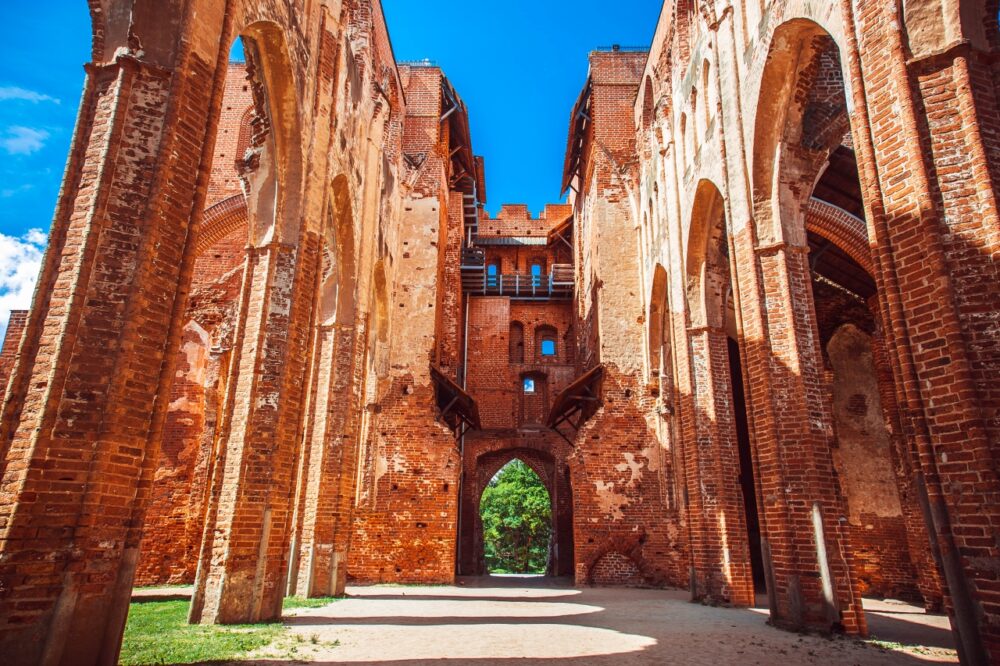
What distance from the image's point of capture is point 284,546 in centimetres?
805

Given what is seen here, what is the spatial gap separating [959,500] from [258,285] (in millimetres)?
7900

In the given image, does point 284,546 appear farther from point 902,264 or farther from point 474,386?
point 474,386

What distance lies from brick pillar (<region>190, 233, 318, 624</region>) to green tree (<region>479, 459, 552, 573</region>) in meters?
29.9

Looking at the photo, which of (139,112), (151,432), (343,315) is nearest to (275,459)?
(151,432)

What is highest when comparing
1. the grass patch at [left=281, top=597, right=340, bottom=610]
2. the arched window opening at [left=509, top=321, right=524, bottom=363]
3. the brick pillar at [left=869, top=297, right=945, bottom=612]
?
the arched window opening at [left=509, top=321, right=524, bottom=363]

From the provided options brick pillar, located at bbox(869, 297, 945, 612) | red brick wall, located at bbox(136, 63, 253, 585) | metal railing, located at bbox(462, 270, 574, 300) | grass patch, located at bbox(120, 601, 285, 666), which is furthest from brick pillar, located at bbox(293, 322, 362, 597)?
metal railing, located at bbox(462, 270, 574, 300)

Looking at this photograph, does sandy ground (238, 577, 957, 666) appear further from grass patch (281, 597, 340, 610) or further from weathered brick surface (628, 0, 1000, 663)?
weathered brick surface (628, 0, 1000, 663)

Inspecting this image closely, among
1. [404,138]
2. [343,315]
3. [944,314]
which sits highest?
[404,138]

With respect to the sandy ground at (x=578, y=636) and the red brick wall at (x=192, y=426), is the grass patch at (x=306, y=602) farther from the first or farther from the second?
the red brick wall at (x=192, y=426)

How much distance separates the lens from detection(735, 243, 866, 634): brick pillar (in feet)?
24.2

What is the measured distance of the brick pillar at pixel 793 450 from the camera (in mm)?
7379

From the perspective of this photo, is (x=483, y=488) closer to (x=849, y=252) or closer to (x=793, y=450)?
(x=849, y=252)

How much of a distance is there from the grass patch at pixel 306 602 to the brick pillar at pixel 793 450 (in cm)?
674

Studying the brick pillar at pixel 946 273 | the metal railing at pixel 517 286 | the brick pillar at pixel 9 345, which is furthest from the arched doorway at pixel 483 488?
the brick pillar at pixel 946 273
